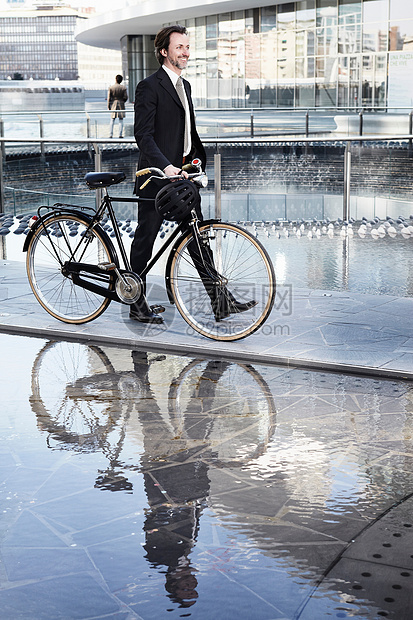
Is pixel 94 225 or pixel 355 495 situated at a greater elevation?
pixel 94 225

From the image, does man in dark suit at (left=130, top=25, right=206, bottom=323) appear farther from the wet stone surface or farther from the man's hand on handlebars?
the wet stone surface

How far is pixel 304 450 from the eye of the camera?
387 centimetres

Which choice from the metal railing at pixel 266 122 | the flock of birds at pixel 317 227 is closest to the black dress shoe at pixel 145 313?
the flock of birds at pixel 317 227

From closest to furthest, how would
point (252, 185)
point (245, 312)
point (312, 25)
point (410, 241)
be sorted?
point (245, 312), point (410, 241), point (252, 185), point (312, 25)

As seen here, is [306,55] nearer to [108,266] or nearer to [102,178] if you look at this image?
[102,178]

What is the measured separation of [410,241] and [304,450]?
22.4 feet

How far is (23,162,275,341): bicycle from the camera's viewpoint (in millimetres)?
5754

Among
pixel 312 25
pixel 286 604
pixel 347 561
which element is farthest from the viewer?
pixel 312 25

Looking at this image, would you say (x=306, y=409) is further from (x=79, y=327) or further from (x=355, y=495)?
(x=79, y=327)

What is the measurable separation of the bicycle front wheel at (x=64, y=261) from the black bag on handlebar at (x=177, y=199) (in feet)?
1.85

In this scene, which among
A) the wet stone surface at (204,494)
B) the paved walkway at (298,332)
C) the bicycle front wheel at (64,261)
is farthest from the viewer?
the bicycle front wheel at (64,261)

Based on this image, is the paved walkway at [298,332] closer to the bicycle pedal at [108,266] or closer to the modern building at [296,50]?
the bicycle pedal at [108,266]

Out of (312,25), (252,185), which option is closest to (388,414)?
(252,185)

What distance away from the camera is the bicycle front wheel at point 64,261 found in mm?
6152
